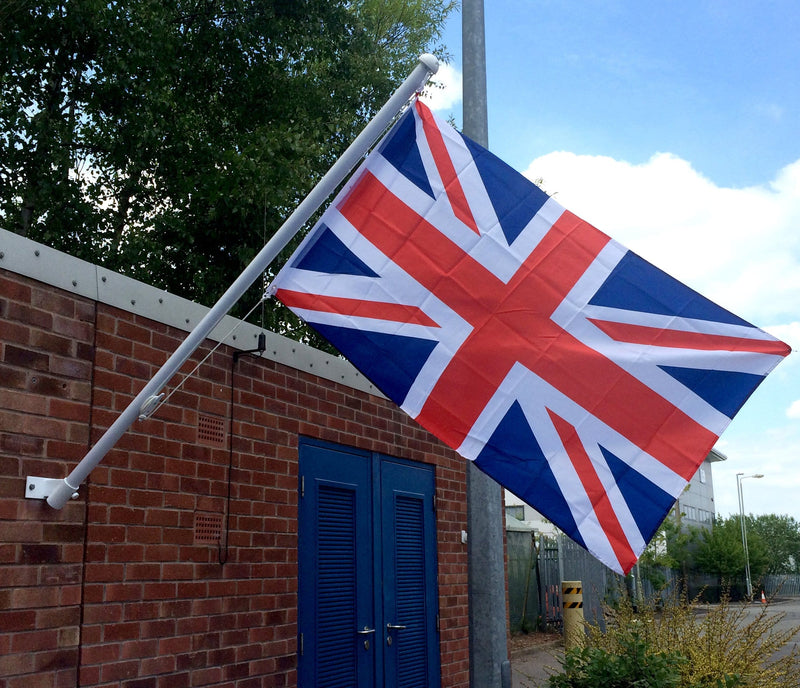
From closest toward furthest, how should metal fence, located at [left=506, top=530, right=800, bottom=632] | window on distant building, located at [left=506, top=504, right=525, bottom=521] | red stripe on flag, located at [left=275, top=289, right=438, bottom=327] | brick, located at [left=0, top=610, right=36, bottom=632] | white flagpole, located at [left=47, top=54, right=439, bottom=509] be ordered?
1. white flagpole, located at [left=47, top=54, right=439, bottom=509]
2. brick, located at [left=0, top=610, right=36, bottom=632]
3. red stripe on flag, located at [left=275, top=289, right=438, bottom=327]
4. metal fence, located at [left=506, top=530, right=800, bottom=632]
5. window on distant building, located at [left=506, top=504, right=525, bottom=521]

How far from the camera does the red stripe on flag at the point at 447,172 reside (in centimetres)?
416

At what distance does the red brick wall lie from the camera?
409 centimetres

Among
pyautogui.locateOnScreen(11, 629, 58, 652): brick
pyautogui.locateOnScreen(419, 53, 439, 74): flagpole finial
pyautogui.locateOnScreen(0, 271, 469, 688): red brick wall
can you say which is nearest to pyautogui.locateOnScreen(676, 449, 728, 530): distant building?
pyautogui.locateOnScreen(0, 271, 469, 688): red brick wall

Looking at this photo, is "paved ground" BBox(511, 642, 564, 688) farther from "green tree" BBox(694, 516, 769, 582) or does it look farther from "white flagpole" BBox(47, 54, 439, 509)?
"green tree" BBox(694, 516, 769, 582)

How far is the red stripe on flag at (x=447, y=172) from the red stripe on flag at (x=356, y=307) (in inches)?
19.9

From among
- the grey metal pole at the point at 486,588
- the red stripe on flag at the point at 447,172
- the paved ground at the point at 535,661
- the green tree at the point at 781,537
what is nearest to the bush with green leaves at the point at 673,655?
the grey metal pole at the point at 486,588

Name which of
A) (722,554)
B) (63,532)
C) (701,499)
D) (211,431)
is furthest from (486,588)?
(701,499)

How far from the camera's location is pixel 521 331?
405 cm

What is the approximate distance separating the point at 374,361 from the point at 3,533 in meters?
1.86

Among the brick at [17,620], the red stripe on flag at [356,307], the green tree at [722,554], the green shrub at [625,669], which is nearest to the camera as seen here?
the brick at [17,620]

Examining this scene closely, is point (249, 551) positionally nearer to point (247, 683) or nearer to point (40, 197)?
point (247, 683)

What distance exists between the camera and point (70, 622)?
425 centimetres

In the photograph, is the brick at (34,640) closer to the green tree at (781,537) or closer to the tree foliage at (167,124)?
the tree foliage at (167,124)

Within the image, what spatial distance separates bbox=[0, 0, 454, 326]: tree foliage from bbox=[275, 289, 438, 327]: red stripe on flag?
7544 millimetres
